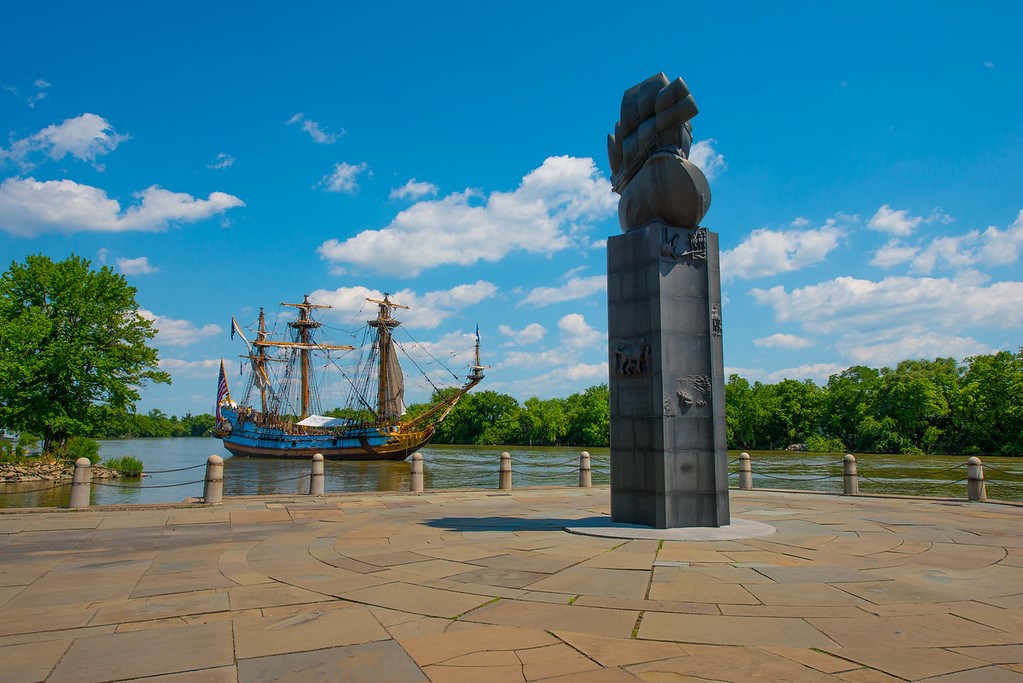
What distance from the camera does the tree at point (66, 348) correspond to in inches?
1391

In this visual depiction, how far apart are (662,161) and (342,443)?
62249 mm

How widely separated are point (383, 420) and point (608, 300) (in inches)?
2408

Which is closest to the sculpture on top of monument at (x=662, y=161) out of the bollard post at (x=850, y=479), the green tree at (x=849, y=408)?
the bollard post at (x=850, y=479)

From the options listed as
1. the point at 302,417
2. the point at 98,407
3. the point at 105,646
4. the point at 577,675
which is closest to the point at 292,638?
the point at 105,646

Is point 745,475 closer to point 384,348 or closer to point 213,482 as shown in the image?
point 213,482

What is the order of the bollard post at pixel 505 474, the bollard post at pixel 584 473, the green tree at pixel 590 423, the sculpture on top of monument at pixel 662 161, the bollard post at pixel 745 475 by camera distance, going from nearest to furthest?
the sculpture on top of monument at pixel 662 161 → the bollard post at pixel 505 474 → the bollard post at pixel 745 475 → the bollard post at pixel 584 473 → the green tree at pixel 590 423

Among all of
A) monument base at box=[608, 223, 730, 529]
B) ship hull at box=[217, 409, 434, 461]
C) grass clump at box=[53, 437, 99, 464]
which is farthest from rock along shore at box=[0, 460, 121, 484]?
monument base at box=[608, 223, 730, 529]

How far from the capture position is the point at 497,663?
483 centimetres

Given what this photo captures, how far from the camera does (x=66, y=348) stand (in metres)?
36.2

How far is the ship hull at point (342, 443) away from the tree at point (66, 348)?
30.1 metres

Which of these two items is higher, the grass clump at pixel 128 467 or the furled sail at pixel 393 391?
the furled sail at pixel 393 391

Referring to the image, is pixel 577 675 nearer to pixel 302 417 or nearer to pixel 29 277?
pixel 29 277

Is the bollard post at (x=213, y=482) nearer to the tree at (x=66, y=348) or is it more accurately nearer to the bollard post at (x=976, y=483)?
the bollard post at (x=976, y=483)

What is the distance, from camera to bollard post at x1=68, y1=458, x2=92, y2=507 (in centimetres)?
1489
